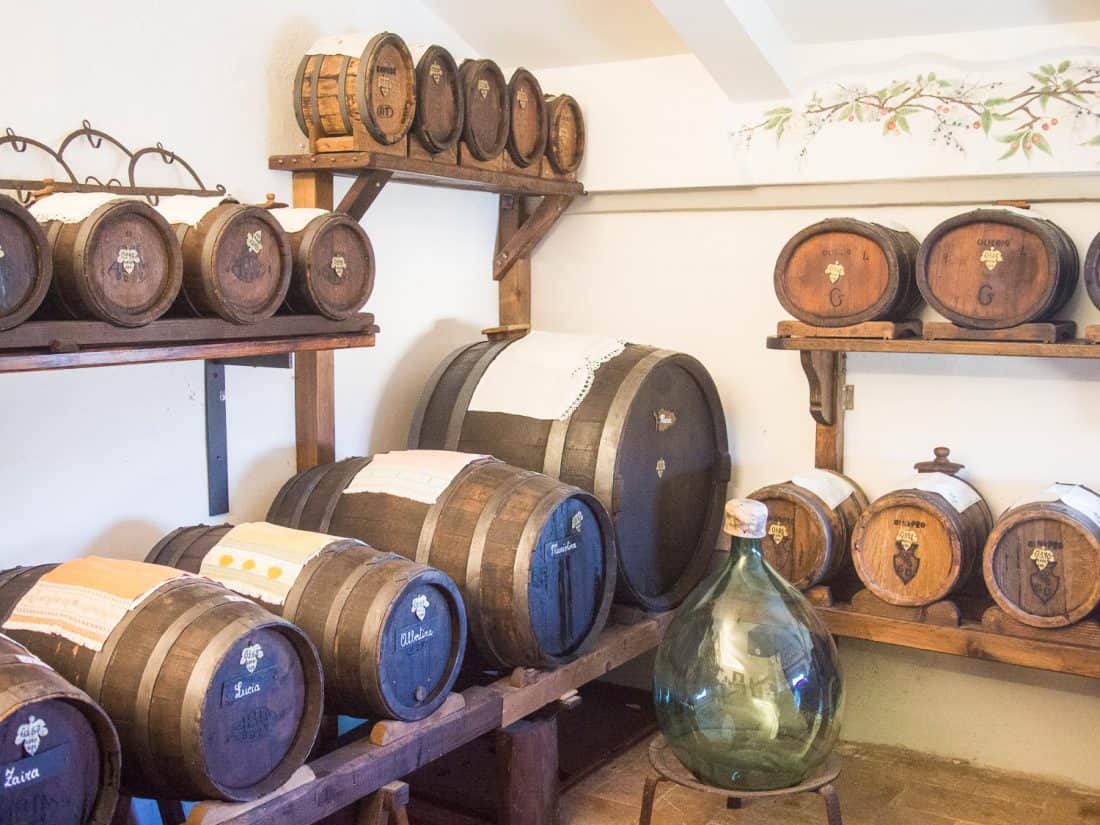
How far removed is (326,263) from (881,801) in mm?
2405

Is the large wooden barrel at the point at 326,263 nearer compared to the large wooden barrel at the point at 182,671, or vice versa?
the large wooden barrel at the point at 182,671

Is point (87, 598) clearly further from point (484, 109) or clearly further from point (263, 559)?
point (484, 109)

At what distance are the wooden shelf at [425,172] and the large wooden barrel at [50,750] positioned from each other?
1.89 m

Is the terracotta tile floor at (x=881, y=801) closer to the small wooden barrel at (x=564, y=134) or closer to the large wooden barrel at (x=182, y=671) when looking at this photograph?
the large wooden barrel at (x=182, y=671)

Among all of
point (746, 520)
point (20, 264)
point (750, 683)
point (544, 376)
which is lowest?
point (750, 683)

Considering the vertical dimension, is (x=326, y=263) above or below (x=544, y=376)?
above

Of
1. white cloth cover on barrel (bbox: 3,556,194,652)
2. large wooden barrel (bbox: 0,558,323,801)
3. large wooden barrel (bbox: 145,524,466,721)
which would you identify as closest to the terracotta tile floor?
large wooden barrel (bbox: 145,524,466,721)

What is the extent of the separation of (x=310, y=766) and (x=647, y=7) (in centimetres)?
280

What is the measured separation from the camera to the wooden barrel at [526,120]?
4.32m

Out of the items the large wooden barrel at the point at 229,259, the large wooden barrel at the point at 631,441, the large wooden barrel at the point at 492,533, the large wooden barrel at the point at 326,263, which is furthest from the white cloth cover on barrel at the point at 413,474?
the large wooden barrel at the point at 229,259

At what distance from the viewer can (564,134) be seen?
15.1 ft

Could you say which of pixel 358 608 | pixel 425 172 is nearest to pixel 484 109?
pixel 425 172

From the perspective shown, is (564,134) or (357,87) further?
(564,134)

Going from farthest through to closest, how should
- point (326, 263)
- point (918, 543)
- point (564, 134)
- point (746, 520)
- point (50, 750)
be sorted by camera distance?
point (564, 134), point (918, 543), point (326, 263), point (746, 520), point (50, 750)
